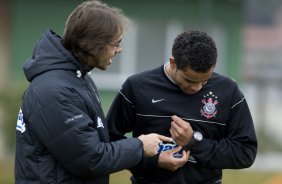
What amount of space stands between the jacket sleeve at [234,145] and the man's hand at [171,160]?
0.31 feet

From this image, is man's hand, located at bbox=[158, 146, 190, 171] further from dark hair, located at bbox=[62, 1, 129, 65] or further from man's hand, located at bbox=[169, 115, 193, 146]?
dark hair, located at bbox=[62, 1, 129, 65]

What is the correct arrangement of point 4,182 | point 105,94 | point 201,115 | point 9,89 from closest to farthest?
point 201,115
point 4,182
point 9,89
point 105,94

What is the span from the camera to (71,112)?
309 centimetres

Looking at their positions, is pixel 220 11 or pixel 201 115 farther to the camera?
pixel 220 11

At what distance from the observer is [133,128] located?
386 centimetres

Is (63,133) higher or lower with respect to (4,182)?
higher

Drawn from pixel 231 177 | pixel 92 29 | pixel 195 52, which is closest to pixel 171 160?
pixel 195 52

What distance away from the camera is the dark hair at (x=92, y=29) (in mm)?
3170

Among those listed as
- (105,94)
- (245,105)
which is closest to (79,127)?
(245,105)

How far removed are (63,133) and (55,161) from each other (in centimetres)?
17

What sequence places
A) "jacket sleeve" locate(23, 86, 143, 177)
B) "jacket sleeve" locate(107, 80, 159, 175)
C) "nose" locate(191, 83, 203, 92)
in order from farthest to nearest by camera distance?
"jacket sleeve" locate(107, 80, 159, 175) → "nose" locate(191, 83, 203, 92) → "jacket sleeve" locate(23, 86, 143, 177)

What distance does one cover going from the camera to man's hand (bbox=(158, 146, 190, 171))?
Result: 3.53 metres

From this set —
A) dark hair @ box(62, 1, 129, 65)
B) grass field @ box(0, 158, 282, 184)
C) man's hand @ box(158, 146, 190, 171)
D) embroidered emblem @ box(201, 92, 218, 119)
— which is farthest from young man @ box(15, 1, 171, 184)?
grass field @ box(0, 158, 282, 184)

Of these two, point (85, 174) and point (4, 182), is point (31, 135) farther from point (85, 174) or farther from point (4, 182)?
point (4, 182)
